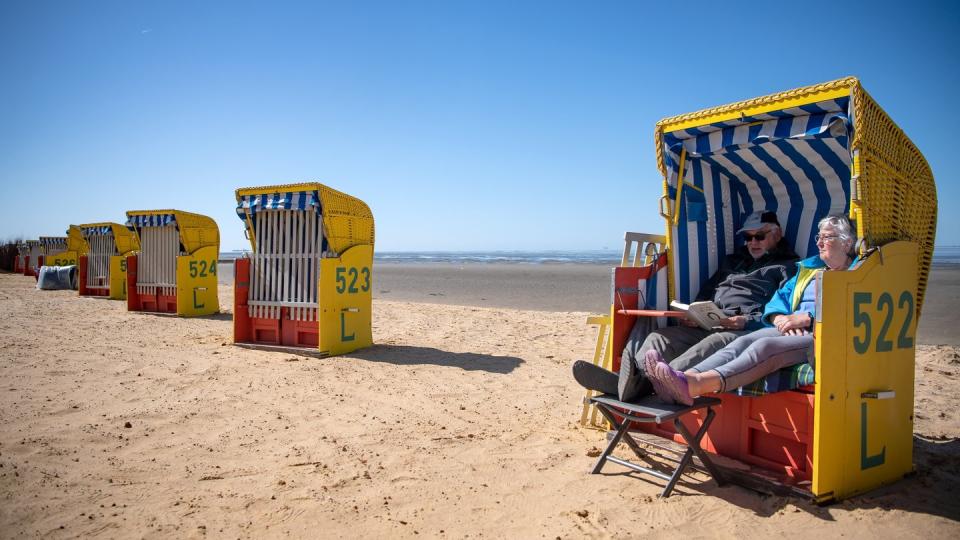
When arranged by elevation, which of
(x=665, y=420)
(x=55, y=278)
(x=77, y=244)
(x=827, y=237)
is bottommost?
(x=665, y=420)

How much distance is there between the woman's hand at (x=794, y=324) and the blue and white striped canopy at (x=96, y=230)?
625 inches

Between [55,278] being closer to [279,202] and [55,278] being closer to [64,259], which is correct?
[64,259]

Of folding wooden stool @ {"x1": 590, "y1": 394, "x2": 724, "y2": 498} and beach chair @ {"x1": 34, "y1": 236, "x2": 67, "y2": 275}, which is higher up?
beach chair @ {"x1": 34, "y1": 236, "x2": 67, "y2": 275}

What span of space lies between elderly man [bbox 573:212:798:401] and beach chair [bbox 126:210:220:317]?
9970 mm

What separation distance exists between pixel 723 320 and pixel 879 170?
4.27 feet

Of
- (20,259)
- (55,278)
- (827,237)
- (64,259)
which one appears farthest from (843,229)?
(20,259)

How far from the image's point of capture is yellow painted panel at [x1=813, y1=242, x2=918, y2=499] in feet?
10.2

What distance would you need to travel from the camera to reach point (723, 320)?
3.95m

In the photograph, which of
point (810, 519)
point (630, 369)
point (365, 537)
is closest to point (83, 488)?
point (365, 537)

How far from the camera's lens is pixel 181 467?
3.70m

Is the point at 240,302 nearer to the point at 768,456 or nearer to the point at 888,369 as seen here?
the point at 768,456

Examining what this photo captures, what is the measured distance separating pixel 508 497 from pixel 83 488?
2.49 m

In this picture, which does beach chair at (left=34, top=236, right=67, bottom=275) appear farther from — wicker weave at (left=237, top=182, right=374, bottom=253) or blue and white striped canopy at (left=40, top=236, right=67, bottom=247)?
wicker weave at (left=237, top=182, right=374, bottom=253)

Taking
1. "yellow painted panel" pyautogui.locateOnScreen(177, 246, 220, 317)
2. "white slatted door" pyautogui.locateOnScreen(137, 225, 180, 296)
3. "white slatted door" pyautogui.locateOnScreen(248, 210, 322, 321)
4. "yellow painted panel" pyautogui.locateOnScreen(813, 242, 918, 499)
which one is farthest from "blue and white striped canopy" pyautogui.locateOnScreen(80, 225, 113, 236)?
"yellow painted panel" pyautogui.locateOnScreen(813, 242, 918, 499)
